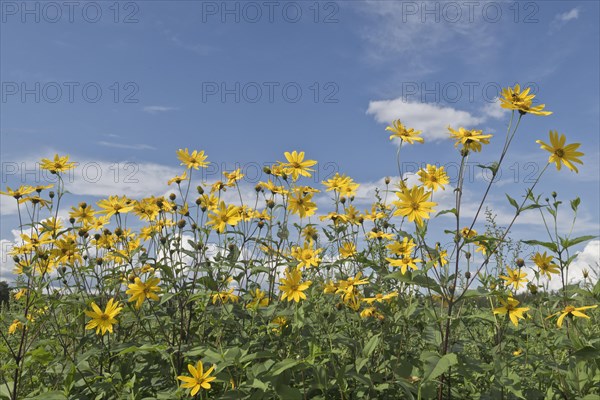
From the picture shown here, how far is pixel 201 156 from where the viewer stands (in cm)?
357

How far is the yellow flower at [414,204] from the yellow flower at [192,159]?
5.08 ft

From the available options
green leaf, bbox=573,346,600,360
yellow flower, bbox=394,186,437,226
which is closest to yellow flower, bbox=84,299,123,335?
yellow flower, bbox=394,186,437,226

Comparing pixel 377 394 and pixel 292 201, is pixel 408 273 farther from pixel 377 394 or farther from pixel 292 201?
pixel 292 201

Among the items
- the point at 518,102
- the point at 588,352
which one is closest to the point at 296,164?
the point at 518,102

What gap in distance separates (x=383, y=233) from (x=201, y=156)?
4.61 feet

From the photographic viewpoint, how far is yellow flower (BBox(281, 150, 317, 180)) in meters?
3.25

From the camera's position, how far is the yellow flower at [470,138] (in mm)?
2436

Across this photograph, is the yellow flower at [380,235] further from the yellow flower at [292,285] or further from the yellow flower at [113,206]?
the yellow flower at [113,206]

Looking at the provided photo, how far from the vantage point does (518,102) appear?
245cm

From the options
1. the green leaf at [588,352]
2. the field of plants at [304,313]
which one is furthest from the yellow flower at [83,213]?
the green leaf at [588,352]

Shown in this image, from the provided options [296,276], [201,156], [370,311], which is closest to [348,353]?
[370,311]

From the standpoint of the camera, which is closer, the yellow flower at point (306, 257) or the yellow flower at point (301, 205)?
the yellow flower at point (306, 257)

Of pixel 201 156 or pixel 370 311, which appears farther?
pixel 201 156

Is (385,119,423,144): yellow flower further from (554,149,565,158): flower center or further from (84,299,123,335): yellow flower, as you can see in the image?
(84,299,123,335): yellow flower
